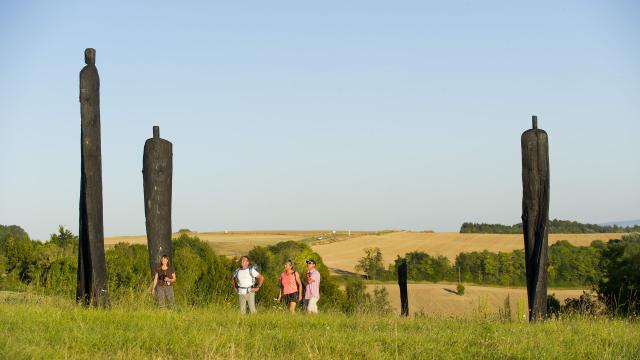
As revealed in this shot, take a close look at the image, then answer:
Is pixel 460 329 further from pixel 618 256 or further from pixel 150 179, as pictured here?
pixel 618 256

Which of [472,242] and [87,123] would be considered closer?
[87,123]

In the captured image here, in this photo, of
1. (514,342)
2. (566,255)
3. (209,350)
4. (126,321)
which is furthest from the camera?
(566,255)

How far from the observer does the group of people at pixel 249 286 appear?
519 inches

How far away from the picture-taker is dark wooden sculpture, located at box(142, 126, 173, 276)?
1320 cm

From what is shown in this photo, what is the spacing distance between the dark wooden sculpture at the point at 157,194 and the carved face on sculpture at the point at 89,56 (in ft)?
5.40

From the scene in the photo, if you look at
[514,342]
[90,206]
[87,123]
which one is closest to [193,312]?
[90,206]

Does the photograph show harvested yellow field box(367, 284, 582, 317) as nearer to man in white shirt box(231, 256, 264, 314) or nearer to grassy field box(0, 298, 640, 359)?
man in white shirt box(231, 256, 264, 314)

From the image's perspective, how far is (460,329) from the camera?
32.6ft

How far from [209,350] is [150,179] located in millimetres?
6014

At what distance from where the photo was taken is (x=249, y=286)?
48.2ft

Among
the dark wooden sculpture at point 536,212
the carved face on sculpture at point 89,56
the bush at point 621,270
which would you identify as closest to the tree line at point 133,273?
the dark wooden sculpture at point 536,212

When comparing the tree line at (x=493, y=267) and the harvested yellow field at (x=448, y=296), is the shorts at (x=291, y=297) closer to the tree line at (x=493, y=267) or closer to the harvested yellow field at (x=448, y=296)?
the harvested yellow field at (x=448, y=296)

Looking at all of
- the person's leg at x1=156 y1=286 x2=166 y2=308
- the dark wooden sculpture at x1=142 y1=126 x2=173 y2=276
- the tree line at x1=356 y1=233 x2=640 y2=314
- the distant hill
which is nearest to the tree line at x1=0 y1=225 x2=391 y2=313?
the person's leg at x1=156 y1=286 x2=166 y2=308

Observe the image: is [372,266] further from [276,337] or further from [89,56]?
[276,337]
